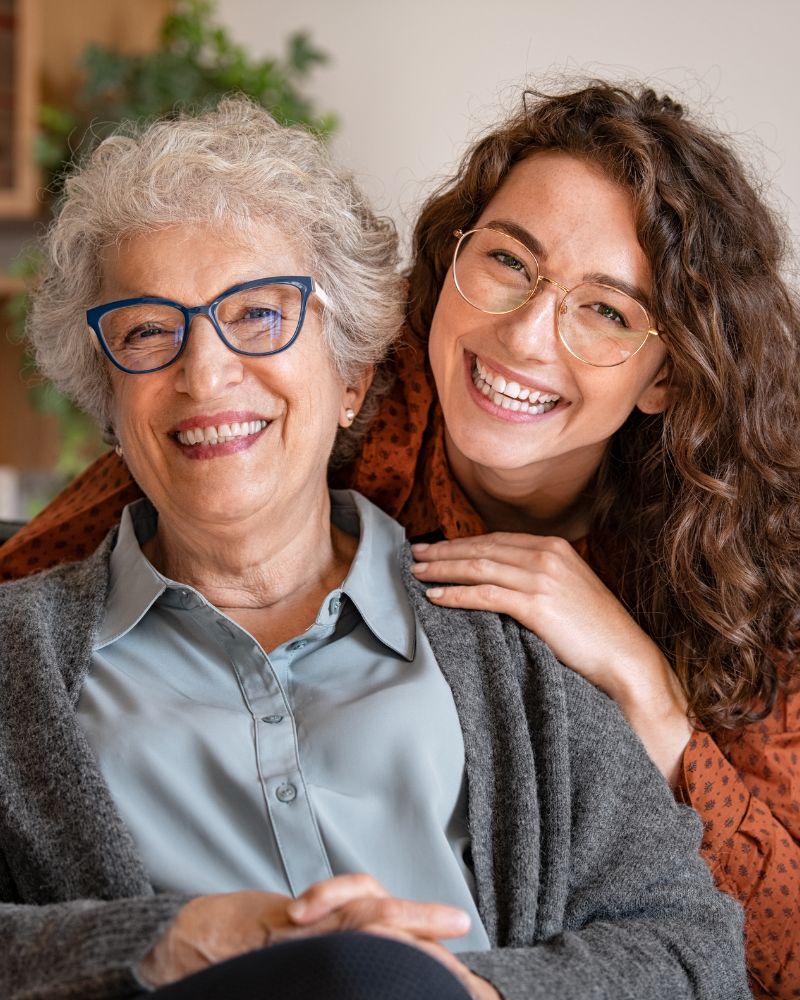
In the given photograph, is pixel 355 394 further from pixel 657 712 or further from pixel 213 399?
pixel 657 712

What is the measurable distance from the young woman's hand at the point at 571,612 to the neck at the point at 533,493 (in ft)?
0.63

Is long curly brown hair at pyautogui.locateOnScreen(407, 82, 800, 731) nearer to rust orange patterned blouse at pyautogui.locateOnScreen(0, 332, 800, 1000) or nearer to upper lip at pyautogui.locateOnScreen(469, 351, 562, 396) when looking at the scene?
rust orange patterned blouse at pyautogui.locateOnScreen(0, 332, 800, 1000)

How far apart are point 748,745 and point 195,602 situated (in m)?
0.88

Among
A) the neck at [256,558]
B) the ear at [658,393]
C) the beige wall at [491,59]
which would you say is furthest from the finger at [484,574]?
the beige wall at [491,59]

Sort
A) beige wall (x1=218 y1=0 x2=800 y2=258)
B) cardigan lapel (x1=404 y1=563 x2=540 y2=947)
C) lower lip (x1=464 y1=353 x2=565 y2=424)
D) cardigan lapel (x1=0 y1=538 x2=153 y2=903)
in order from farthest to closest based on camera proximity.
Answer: beige wall (x1=218 y1=0 x2=800 y2=258)
lower lip (x1=464 y1=353 x2=565 y2=424)
cardigan lapel (x1=404 y1=563 x2=540 y2=947)
cardigan lapel (x1=0 y1=538 x2=153 y2=903)

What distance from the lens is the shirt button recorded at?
1.46 meters

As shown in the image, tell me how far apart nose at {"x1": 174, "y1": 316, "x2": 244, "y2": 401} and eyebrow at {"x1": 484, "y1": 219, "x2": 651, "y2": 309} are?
50cm

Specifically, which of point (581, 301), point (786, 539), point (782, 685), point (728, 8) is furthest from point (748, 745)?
point (728, 8)

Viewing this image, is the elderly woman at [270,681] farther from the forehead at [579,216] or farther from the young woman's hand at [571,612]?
the forehead at [579,216]

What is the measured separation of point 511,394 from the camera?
184 centimetres

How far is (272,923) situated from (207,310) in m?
0.75

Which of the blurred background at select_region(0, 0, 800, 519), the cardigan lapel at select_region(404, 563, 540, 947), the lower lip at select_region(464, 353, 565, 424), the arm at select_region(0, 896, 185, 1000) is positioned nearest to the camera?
the arm at select_region(0, 896, 185, 1000)

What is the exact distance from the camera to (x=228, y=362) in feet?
5.13

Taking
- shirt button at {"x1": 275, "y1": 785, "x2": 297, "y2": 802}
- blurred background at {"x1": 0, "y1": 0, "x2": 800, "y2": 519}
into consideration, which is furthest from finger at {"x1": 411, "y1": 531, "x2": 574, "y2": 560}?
blurred background at {"x1": 0, "y1": 0, "x2": 800, "y2": 519}
